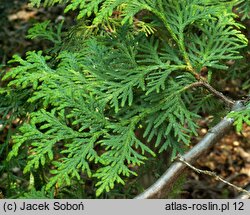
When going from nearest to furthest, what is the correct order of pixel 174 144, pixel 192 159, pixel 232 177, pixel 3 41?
pixel 192 159, pixel 174 144, pixel 232 177, pixel 3 41

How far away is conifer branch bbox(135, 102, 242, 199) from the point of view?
1.49 meters

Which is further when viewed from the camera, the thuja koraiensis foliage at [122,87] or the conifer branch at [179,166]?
the thuja koraiensis foliage at [122,87]

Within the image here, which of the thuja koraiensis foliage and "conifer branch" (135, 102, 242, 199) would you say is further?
the thuja koraiensis foliage

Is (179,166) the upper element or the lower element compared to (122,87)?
lower

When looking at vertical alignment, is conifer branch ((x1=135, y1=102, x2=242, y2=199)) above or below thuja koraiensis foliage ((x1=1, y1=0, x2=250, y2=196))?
below

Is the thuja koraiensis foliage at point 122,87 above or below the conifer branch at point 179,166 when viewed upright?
above

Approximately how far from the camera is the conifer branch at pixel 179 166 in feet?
4.90

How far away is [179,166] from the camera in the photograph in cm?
154

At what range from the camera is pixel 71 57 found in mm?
1782

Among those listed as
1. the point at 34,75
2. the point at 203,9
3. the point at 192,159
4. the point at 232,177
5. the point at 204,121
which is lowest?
the point at 232,177

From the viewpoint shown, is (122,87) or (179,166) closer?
(179,166)

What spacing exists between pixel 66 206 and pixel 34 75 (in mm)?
468

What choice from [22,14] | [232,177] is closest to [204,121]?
[232,177]

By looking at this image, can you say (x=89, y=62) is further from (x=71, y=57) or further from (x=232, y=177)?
(x=232, y=177)
